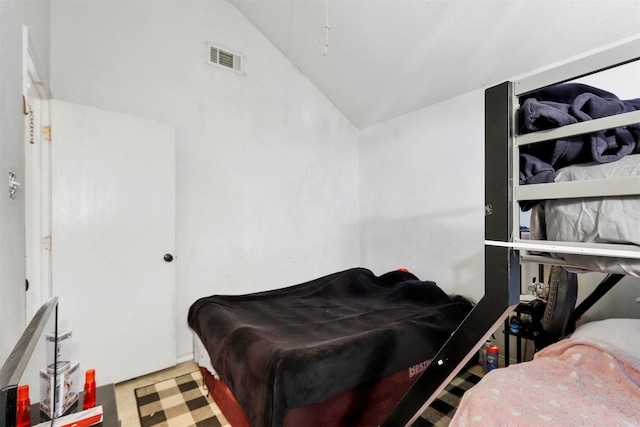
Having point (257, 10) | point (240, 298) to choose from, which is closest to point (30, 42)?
point (257, 10)

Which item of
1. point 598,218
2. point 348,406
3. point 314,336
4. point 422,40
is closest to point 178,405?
point 314,336

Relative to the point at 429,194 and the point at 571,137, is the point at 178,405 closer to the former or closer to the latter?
the point at 571,137

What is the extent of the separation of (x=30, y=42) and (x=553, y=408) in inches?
104

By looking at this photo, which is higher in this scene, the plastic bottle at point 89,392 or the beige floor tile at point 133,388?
the plastic bottle at point 89,392

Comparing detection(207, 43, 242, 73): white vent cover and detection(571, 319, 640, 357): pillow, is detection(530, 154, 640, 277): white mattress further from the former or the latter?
detection(207, 43, 242, 73): white vent cover

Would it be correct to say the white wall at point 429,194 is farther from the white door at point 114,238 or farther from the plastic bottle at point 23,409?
the plastic bottle at point 23,409

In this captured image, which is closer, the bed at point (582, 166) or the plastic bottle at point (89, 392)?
the bed at point (582, 166)

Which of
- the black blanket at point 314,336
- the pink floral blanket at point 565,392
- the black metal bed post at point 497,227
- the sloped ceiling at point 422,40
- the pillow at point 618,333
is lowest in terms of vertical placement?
the black blanket at point 314,336

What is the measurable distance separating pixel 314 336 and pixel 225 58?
2620mm

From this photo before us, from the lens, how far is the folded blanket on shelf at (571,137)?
0.75 m

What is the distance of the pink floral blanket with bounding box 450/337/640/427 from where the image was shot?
915 millimetres

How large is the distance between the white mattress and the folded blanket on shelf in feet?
0.10

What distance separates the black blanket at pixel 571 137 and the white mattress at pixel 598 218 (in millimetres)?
30

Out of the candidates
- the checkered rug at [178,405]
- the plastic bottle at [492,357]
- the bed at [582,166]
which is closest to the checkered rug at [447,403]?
the plastic bottle at [492,357]
